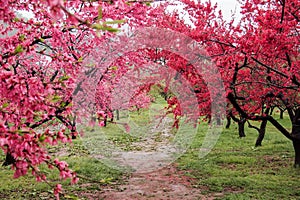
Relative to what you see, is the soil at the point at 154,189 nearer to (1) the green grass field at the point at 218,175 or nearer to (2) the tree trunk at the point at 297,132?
(1) the green grass field at the point at 218,175

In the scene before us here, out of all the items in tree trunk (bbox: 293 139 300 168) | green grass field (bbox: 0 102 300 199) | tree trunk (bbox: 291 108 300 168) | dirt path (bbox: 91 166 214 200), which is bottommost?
dirt path (bbox: 91 166 214 200)

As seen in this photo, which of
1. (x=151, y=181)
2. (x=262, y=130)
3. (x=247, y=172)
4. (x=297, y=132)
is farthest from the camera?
(x=262, y=130)

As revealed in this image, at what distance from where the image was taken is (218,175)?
9438 mm

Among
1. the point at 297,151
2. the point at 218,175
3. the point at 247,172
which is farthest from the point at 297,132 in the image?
the point at 218,175

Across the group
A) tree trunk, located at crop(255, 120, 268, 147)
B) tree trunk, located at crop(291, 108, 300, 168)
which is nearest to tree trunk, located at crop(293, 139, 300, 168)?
tree trunk, located at crop(291, 108, 300, 168)

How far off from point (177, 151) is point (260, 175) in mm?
5539

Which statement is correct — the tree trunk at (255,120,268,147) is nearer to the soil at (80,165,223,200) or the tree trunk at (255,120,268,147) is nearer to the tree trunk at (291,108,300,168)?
the tree trunk at (291,108,300,168)

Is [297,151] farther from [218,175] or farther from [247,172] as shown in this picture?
[218,175]

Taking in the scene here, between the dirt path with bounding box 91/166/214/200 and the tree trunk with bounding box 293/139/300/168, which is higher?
the tree trunk with bounding box 293/139/300/168

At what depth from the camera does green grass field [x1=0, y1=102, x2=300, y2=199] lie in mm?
7656

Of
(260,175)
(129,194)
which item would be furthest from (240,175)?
(129,194)

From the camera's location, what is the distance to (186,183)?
8797mm

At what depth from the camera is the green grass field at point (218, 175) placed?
25.1 feet

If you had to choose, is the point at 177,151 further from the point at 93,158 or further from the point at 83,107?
the point at 83,107
